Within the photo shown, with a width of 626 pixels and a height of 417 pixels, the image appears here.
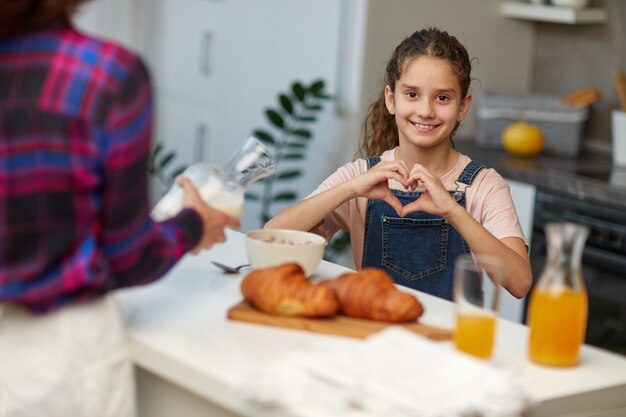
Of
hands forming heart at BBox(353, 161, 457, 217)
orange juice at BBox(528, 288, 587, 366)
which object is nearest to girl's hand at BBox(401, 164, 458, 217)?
hands forming heart at BBox(353, 161, 457, 217)

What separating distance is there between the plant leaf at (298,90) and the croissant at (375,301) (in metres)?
2.26

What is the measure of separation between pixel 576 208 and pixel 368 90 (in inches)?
33.9

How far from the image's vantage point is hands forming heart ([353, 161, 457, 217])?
2033 millimetres

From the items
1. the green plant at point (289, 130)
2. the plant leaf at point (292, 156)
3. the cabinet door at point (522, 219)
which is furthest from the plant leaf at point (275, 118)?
the cabinet door at point (522, 219)

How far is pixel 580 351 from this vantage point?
1623mm

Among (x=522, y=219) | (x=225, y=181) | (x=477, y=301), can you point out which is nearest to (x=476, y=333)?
(x=477, y=301)

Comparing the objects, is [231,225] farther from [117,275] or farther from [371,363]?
[371,363]

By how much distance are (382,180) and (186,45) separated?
8.97 ft

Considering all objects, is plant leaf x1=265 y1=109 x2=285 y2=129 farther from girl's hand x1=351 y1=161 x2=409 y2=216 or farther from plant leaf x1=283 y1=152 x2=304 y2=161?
girl's hand x1=351 y1=161 x2=409 y2=216

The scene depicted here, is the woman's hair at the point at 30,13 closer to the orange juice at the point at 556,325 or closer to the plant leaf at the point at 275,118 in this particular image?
the orange juice at the point at 556,325

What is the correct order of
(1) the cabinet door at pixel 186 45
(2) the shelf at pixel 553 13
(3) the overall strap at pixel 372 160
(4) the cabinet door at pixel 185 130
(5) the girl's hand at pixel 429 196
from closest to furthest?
1. (5) the girl's hand at pixel 429 196
2. (3) the overall strap at pixel 372 160
3. (2) the shelf at pixel 553 13
4. (1) the cabinet door at pixel 186 45
5. (4) the cabinet door at pixel 185 130

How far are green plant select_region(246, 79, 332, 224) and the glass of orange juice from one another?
8.00 ft

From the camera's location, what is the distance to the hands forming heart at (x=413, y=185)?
2.03 meters

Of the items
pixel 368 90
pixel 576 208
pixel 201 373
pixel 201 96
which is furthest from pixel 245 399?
pixel 201 96
